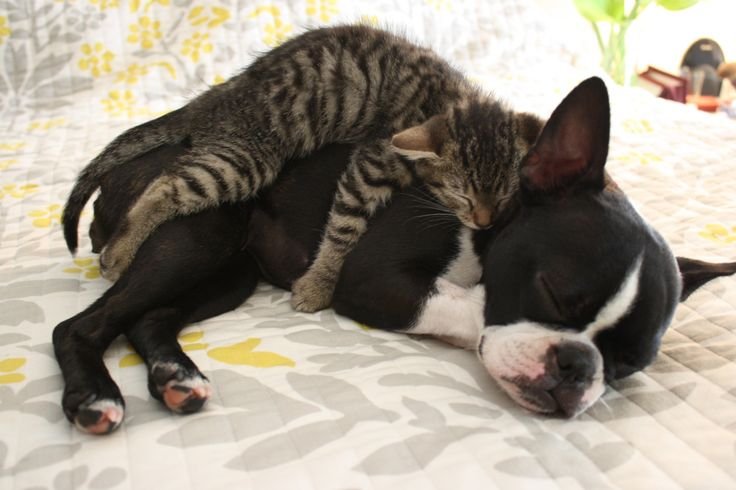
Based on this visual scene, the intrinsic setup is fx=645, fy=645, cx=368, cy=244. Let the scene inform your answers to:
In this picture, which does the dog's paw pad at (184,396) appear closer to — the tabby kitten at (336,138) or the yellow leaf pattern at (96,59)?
the tabby kitten at (336,138)

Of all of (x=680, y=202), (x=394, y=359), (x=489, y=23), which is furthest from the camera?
(x=489, y=23)

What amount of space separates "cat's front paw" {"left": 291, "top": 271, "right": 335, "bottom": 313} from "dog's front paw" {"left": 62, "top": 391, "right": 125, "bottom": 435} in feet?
1.90

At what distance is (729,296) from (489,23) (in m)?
2.59

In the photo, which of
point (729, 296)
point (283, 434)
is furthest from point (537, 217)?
point (283, 434)

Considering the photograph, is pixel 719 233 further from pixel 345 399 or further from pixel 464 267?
pixel 345 399

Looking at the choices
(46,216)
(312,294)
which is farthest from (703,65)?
(46,216)

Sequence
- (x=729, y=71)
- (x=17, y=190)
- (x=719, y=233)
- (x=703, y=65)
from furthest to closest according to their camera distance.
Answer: (x=703, y=65)
(x=729, y=71)
(x=17, y=190)
(x=719, y=233)

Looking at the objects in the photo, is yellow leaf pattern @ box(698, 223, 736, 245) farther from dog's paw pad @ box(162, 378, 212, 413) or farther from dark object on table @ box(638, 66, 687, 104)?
dark object on table @ box(638, 66, 687, 104)

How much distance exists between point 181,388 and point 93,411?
0.15 m

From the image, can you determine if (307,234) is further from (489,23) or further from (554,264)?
(489,23)

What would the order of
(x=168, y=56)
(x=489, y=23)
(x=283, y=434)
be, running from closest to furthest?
(x=283, y=434), (x=168, y=56), (x=489, y=23)

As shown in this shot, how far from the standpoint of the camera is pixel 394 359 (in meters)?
1.40

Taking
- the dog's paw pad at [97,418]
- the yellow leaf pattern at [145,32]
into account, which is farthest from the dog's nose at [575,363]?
the yellow leaf pattern at [145,32]

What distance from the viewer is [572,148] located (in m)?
1.41
